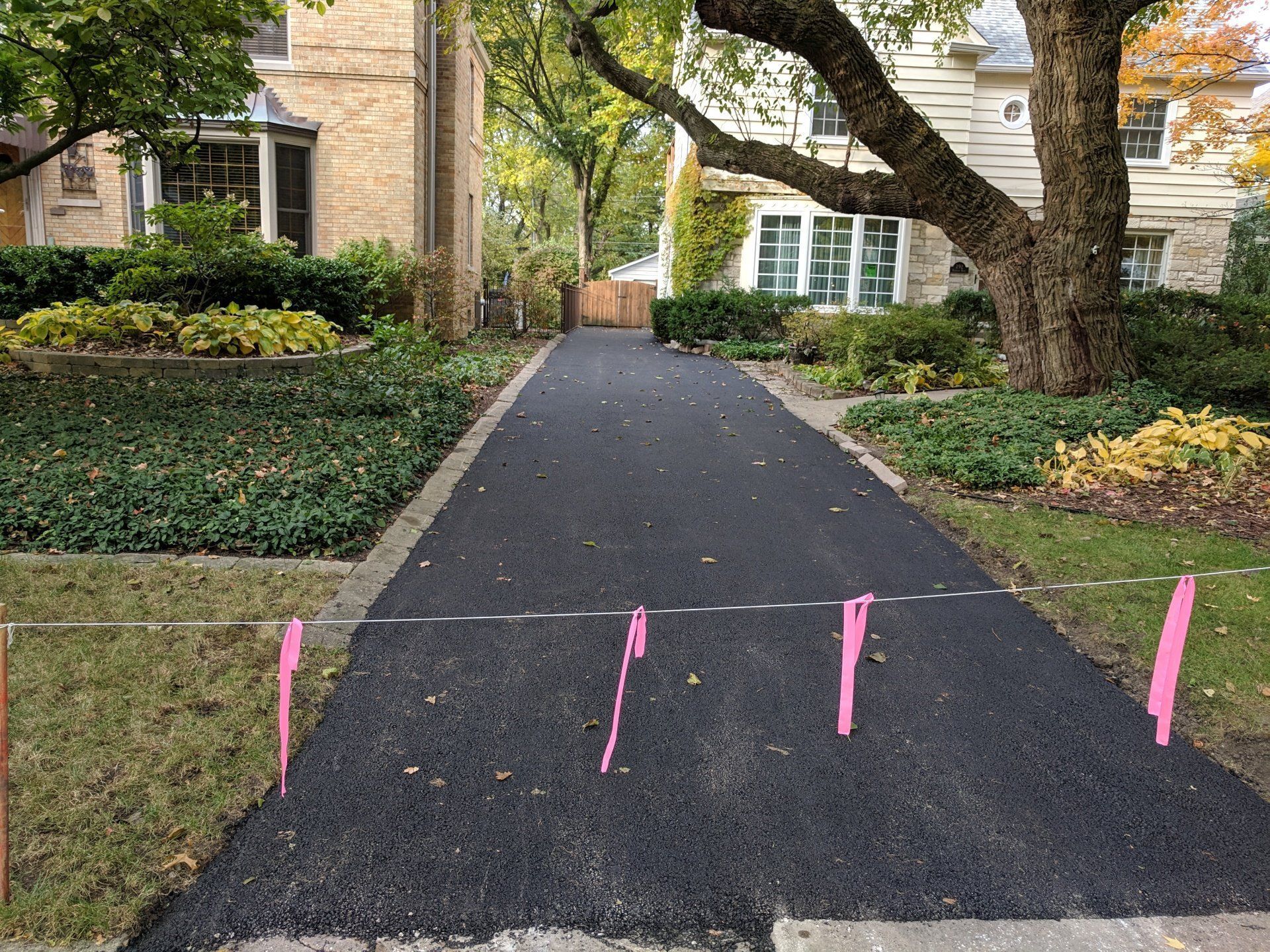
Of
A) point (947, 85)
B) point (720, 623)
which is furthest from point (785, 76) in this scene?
point (720, 623)

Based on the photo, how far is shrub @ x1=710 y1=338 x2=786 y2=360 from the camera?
16750 mm

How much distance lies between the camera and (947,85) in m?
18.0

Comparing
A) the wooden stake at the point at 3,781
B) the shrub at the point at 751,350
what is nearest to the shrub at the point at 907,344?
the shrub at the point at 751,350

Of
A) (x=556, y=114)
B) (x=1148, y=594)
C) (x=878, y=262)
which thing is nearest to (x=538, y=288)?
(x=878, y=262)

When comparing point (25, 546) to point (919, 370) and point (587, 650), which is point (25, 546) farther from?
point (919, 370)

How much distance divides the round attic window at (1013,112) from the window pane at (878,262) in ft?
11.7

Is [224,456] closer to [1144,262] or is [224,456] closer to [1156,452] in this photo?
[1156,452]

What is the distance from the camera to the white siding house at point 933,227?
18016mm

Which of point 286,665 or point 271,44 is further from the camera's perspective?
point 271,44

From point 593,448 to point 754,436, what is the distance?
1.98m

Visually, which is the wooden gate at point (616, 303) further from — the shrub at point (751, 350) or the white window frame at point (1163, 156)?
the white window frame at point (1163, 156)

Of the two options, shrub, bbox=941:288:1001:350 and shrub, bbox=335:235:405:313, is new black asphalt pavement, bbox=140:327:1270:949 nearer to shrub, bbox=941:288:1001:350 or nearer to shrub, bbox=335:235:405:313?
shrub, bbox=335:235:405:313

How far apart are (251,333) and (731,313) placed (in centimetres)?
1023

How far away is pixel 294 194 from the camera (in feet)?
48.5
